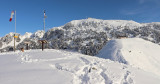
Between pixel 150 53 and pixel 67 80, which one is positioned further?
pixel 150 53

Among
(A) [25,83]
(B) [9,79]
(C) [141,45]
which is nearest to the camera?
(A) [25,83]

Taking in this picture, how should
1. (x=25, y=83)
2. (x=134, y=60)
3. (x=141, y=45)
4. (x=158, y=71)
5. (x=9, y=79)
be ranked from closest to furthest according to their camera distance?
(x=25, y=83), (x=9, y=79), (x=158, y=71), (x=134, y=60), (x=141, y=45)

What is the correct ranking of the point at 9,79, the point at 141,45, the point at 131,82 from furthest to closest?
the point at 141,45
the point at 131,82
the point at 9,79

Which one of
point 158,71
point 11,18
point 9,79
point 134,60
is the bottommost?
point 158,71

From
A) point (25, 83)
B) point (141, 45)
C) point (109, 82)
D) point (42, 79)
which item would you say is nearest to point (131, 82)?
point (109, 82)

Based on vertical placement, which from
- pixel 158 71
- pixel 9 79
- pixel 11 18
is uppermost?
pixel 11 18

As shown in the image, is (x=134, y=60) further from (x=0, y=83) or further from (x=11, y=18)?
(x=11, y=18)

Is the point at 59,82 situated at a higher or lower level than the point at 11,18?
lower

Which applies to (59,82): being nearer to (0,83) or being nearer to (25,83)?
(25,83)

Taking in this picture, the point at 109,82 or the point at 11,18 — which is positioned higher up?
the point at 11,18

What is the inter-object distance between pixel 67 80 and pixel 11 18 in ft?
96.8

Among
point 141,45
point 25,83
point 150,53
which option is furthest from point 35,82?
point 141,45

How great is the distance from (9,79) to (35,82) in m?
1.68

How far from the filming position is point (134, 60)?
97.7 feet
